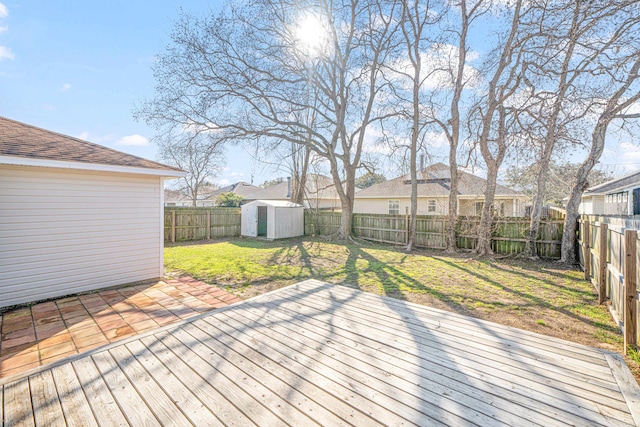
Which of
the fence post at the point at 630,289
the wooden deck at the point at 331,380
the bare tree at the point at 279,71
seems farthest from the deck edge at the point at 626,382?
the bare tree at the point at 279,71

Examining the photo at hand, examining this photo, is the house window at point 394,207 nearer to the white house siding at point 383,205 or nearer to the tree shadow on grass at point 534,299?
the white house siding at point 383,205

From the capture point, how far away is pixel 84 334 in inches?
127

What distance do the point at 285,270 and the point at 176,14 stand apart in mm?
8488

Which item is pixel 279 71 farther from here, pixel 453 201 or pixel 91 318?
pixel 91 318

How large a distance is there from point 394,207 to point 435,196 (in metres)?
2.88

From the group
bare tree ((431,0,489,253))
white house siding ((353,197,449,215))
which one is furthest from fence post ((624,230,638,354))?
white house siding ((353,197,449,215))

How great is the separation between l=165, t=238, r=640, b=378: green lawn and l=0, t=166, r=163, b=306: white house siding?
1.19 metres

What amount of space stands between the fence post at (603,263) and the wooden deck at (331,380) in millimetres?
2146

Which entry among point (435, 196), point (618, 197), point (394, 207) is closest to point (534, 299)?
point (435, 196)

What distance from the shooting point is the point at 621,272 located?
3256mm

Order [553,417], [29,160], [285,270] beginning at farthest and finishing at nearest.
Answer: [285,270] < [29,160] < [553,417]

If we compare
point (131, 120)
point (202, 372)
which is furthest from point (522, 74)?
point (131, 120)

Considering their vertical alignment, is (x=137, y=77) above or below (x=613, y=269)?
above

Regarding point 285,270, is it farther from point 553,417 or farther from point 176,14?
point 176,14
